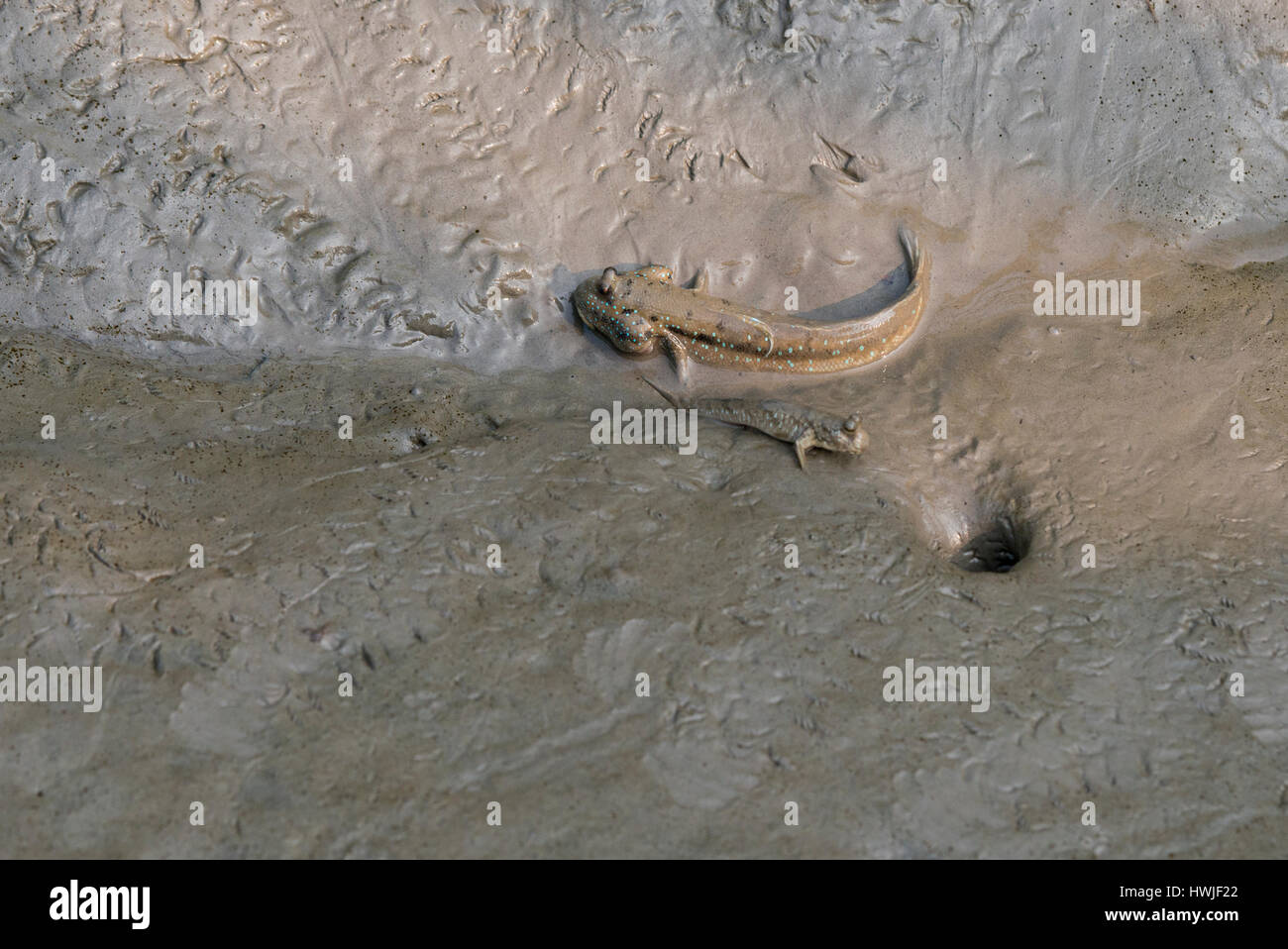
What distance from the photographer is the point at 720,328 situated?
5.85m

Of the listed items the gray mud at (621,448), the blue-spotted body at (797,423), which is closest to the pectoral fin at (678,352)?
the gray mud at (621,448)

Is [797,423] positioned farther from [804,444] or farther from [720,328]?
[720,328]

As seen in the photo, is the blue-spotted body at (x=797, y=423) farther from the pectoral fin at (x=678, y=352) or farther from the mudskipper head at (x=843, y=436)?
the pectoral fin at (x=678, y=352)

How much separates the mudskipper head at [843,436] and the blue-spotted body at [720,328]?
0.74 m

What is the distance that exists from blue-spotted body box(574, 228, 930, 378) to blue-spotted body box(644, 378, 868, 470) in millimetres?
448

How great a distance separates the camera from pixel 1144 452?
A: 541 cm

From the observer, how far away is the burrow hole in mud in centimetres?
507

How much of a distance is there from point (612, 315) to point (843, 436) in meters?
1.62

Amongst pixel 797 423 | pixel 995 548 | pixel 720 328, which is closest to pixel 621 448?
pixel 797 423

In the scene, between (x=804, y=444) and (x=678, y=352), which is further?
(x=678, y=352)


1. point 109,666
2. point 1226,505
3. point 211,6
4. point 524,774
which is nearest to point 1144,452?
point 1226,505

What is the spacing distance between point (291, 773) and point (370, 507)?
1.39 metres

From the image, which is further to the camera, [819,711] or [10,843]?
[819,711]

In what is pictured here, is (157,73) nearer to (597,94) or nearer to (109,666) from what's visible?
(597,94)
